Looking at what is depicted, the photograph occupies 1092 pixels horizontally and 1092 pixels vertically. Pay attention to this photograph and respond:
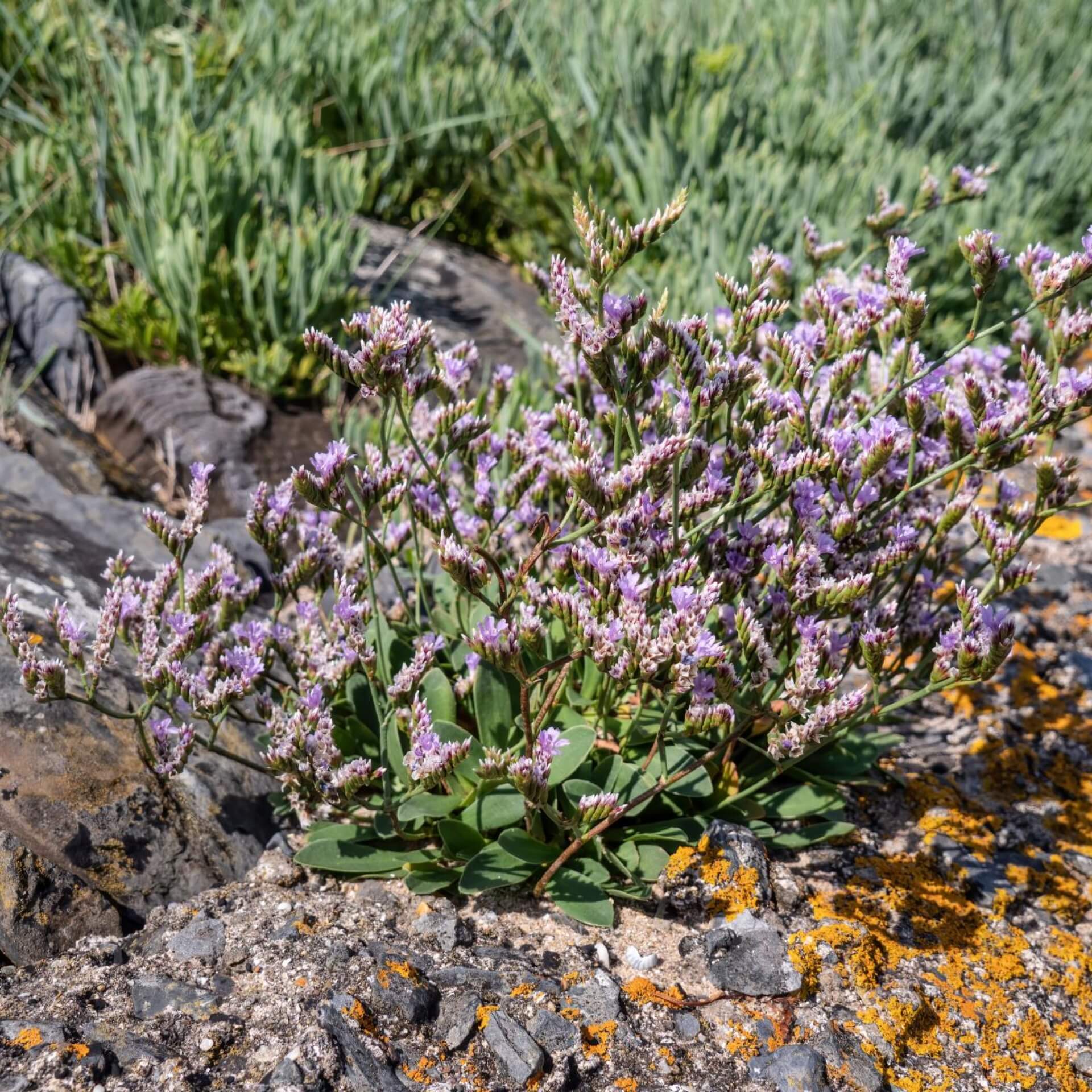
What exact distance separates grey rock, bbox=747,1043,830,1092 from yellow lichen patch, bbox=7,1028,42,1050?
131cm

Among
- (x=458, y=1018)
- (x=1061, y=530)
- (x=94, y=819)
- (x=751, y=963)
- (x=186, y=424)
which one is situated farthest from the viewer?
(x=1061, y=530)

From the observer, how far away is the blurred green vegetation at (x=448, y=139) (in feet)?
14.7

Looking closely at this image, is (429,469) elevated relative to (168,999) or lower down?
elevated

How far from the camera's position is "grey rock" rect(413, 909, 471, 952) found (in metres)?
2.32

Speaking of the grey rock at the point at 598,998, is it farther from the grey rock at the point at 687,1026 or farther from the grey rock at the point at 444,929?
the grey rock at the point at 444,929

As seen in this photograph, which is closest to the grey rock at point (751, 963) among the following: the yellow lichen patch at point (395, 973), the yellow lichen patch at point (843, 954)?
the yellow lichen patch at point (843, 954)

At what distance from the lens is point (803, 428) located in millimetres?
2205

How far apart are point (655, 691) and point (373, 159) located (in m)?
4.11

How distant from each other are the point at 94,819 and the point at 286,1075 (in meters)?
0.85

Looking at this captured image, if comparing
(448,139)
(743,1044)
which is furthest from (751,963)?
(448,139)

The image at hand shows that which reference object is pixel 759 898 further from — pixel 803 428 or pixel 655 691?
pixel 803 428

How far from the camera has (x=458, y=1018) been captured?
6.83ft

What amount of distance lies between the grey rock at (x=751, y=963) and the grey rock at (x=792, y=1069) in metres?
0.15

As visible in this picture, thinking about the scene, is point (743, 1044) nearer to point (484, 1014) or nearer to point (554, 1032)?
point (554, 1032)
